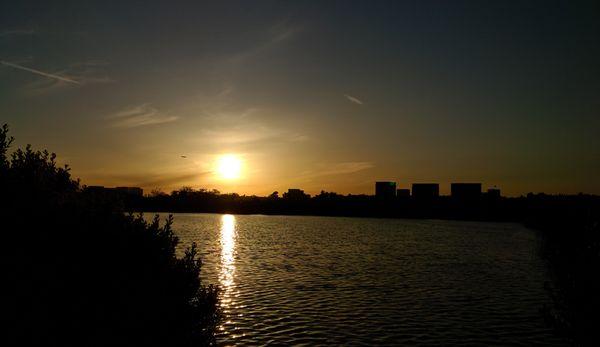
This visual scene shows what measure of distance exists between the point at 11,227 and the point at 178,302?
526 cm

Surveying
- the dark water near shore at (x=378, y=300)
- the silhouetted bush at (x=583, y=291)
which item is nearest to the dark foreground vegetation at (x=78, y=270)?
the dark water near shore at (x=378, y=300)

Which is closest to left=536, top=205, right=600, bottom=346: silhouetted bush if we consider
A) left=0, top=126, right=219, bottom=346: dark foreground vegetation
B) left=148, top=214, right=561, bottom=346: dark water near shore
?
left=148, top=214, right=561, bottom=346: dark water near shore

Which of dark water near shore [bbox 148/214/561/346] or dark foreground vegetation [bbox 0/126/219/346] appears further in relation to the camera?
dark water near shore [bbox 148/214/561/346]

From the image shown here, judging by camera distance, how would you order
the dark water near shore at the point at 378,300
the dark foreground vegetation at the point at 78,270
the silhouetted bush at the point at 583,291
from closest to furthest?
the dark foreground vegetation at the point at 78,270 → the silhouetted bush at the point at 583,291 → the dark water near shore at the point at 378,300

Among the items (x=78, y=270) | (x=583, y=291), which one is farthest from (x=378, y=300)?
(x=78, y=270)

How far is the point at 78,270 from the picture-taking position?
37.2 ft

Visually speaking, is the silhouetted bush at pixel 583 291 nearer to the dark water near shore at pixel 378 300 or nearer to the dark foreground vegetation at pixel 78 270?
the dark water near shore at pixel 378 300

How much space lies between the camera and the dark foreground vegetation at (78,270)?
1006 cm

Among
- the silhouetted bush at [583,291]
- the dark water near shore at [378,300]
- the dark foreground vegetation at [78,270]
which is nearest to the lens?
the dark foreground vegetation at [78,270]

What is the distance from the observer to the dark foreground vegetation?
1006cm

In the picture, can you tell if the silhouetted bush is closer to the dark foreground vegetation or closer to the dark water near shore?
the dark water near shore

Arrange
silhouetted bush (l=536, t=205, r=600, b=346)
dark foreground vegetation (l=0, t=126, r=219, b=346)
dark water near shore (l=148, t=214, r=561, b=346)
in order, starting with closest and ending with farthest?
dark foreground vegetation (l=0, t=126, r=219, b=346) → silhouetted bush (l=536, t=205, r=600, b=346) → dark water near shore (l=148, t=214, r=561, b=346)

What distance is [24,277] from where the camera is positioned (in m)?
9.98

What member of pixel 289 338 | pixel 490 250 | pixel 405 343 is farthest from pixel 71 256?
pixel 490 250
